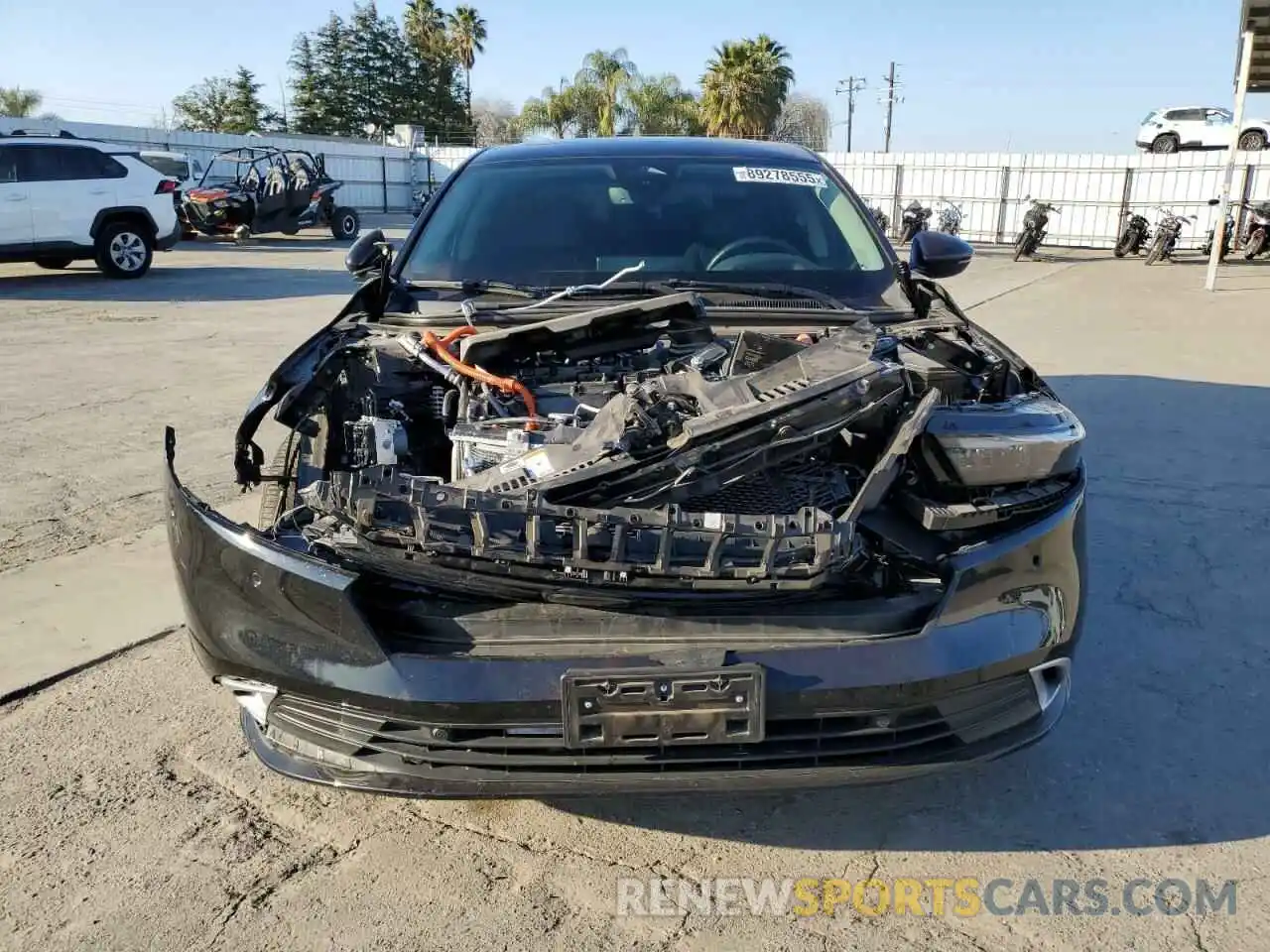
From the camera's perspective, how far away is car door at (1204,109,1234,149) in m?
25.0

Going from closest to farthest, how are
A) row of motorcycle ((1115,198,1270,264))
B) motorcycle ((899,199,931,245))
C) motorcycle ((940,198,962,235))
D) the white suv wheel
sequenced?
the white suv wheel → row of motorcycle ((1115,198,1270,264)) → motorcycle ((899,199,931,245)) → motorcycle ((940,198,962,235))

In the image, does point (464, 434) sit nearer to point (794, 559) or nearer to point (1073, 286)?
point (794, 559)

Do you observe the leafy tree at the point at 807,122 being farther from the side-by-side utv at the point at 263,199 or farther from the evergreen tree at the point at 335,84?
the side-by-side utv at the point at 263,199

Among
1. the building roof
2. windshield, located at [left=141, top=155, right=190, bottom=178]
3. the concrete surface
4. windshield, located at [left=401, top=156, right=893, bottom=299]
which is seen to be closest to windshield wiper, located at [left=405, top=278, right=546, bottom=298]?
windshield, located at [left=401, top=156, right=893, bottom=299]

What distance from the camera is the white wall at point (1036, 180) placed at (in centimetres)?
2266

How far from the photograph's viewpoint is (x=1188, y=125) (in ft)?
83.3

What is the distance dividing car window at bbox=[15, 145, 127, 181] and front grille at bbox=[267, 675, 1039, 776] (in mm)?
13109

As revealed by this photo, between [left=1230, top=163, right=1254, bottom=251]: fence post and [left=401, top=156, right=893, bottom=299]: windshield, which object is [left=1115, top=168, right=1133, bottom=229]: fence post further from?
[left=401, top=156, right=893, bottom=299]: windshield


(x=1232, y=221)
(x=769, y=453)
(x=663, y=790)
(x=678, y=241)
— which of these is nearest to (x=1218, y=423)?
(x=678, y=241)

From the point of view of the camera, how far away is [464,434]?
7.71 feet

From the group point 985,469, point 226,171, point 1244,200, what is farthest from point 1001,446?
point 1244,200

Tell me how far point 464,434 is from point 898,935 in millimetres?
1497

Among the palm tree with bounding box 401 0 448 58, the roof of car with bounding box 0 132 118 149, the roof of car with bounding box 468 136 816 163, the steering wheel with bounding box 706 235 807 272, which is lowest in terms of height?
the steering wheel with bounding box 706 235 807 272

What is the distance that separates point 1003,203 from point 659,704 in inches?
1050
